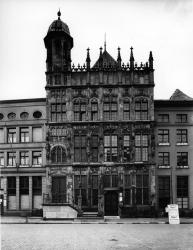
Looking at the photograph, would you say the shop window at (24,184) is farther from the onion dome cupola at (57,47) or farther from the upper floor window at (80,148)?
the onion dome cupola at (57,47)

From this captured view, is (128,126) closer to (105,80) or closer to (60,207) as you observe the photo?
(105,80)

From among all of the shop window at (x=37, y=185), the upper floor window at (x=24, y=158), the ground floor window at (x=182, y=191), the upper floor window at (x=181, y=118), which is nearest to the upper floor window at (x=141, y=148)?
the upper floor window at (x=181, y=118)

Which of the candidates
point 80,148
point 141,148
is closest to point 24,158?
point 80,148

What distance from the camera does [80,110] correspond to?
44031mm

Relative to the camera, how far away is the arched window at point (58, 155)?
144 ft

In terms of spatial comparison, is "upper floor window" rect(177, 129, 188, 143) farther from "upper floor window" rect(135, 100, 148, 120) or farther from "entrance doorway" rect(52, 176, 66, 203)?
"entrance doorway" rect(52, 176, 66, 203)

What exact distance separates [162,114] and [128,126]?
15.9 feet

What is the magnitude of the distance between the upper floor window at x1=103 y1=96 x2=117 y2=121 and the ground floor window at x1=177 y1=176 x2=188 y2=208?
10439 mm

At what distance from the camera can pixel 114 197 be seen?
42.7 meters

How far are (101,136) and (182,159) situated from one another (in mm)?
9922

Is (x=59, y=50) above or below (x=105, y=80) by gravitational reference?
above

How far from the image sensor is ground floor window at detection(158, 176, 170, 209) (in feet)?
144

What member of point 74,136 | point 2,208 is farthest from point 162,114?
point 2,208

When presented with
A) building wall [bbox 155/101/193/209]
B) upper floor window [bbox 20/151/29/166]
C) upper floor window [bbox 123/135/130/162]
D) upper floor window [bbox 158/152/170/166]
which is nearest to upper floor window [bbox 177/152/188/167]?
building wall [bbox 155/101/193/209]
